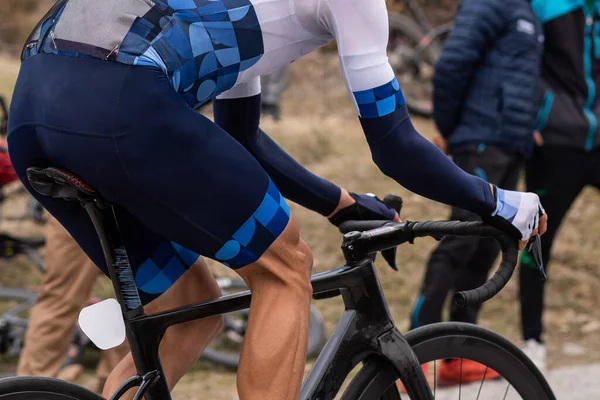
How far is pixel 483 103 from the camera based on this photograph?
3965mm

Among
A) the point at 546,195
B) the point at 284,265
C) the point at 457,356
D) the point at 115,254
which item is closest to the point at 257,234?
the point at 284,265

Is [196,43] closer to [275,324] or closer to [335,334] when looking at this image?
[275,324]

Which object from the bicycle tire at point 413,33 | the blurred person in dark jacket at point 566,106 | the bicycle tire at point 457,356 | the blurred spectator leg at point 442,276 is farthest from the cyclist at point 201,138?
the bicycle tire at point 413,33

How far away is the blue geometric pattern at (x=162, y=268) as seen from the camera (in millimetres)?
2090

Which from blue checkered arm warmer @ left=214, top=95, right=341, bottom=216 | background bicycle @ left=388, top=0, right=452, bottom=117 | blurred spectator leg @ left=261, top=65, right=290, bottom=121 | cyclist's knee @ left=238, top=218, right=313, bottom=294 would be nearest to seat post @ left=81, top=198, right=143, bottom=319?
cyclist's knee @ left=238, top=218, right=313, bottom=294

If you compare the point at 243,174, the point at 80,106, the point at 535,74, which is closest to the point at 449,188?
the point at 243,174

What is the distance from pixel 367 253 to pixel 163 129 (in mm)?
686

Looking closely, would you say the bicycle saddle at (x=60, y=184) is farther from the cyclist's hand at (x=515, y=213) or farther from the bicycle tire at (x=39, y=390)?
the cyclist's hand at (x=515, y=213)

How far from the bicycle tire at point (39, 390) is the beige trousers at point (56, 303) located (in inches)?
72.9

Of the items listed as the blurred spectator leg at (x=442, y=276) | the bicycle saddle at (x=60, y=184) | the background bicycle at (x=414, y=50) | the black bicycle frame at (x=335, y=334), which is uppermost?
the bicycle saddle at (x=60, y=184)

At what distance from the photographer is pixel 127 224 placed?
2.02 meters

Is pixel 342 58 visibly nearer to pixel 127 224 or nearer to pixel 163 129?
pixel 163 129

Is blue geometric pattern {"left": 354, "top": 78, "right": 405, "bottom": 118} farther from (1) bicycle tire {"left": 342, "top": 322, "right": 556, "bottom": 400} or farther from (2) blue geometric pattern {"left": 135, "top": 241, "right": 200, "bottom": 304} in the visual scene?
(1) bicycle tire {"left": 342, "top": 322, "right": 556, "bottom": 400}

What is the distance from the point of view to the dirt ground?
507cm
